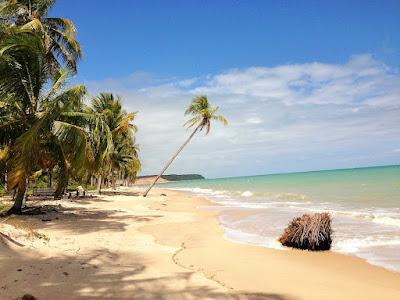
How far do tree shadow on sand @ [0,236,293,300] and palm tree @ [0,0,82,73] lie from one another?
52.5 ft

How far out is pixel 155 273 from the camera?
261 inches

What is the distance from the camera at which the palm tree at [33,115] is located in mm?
12086

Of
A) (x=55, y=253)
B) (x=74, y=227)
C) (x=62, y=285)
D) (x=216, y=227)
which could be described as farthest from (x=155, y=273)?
(x=216, y=227)

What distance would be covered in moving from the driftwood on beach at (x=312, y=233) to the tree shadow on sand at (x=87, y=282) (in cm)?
414

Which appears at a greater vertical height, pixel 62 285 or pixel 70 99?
pixel 70 99

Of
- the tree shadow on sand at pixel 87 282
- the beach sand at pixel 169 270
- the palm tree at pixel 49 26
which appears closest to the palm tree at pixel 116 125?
the palm tree at pixel 49 26

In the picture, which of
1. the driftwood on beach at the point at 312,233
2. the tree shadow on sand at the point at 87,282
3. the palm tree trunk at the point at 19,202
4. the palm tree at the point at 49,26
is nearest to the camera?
the tree shadow on sand at the point at 87,282

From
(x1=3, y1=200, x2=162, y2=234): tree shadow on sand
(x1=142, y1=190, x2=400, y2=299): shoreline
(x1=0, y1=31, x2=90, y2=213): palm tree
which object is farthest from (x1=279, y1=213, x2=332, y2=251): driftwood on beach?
(x1=0, y1=31, x2=90, y2=213): palm tree

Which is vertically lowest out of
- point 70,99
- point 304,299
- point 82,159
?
point 304,299

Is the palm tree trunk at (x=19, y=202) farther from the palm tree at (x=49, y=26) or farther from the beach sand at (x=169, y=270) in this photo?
→ the palm tree at (x=49, y=26)

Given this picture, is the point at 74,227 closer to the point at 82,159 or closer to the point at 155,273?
the point at 82,159

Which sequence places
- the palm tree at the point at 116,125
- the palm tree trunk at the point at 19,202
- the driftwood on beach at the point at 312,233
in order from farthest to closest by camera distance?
the palm tree at the point at 116,125 < the palm tree trunk at the point at 19,202 < the driftwood on beach at the point at 312,233

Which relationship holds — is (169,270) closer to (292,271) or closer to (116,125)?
(292,271)

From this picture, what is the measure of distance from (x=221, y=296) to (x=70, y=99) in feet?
34.2
